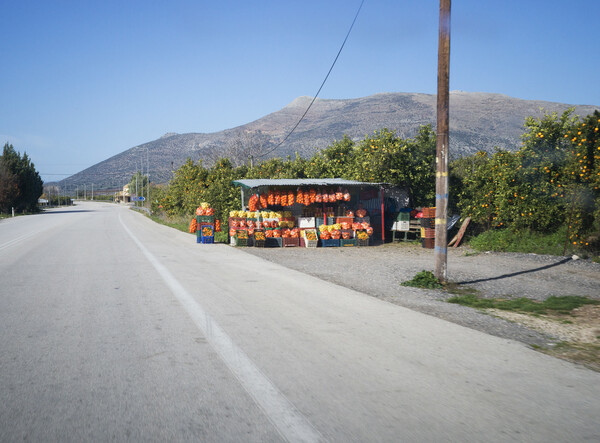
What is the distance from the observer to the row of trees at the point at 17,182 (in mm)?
61062

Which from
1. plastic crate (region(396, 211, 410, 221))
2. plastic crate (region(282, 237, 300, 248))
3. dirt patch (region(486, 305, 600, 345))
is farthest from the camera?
plastic crate (region(396, 211, 410, 221))

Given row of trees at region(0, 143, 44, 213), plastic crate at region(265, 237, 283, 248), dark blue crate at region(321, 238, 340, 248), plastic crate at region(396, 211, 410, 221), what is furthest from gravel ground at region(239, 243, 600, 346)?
row of trees at region(0, 143, 44, 213)

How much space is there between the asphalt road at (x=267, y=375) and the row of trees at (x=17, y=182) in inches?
2478

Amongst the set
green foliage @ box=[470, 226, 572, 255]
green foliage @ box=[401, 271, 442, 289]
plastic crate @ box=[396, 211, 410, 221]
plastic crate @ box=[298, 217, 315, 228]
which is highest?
plastic crate @ box=[396, 211, 410, 221]

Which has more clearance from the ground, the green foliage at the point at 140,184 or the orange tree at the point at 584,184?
the green foliage at the point at 140,184

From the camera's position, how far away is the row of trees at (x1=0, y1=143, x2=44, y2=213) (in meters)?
61.1

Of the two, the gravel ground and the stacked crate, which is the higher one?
the stacked crate

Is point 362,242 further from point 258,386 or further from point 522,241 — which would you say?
point 258,386

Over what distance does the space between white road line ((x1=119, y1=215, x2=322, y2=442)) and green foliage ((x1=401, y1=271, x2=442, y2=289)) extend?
194 inches

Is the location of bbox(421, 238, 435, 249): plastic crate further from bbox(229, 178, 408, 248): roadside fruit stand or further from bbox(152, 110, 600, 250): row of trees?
bbox(229, 178, 408, 248): roadside fruit stand

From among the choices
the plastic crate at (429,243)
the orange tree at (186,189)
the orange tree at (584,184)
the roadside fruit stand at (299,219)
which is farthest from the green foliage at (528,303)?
the orange tree at (186,189)

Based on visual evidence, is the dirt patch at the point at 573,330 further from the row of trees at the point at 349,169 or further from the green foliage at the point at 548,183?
the row of trees at the point at 349,169

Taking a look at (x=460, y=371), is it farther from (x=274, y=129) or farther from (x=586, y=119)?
(x=274, y=129)

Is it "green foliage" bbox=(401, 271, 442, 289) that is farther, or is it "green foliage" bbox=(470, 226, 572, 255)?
"green foliage" bbox=(470, 226, 572, 255)
